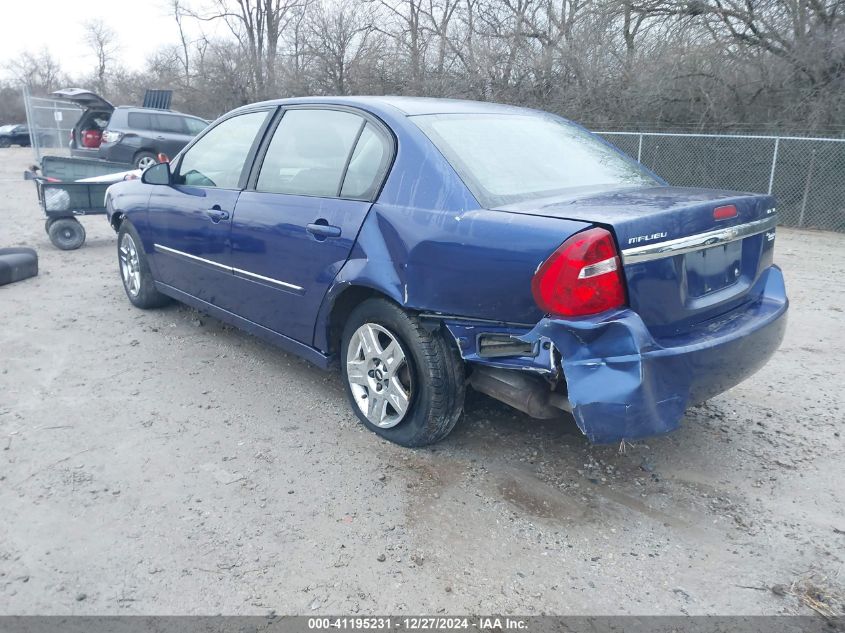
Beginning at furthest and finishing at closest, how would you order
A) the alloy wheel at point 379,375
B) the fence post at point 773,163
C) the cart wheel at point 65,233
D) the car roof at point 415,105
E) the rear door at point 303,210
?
the fence post at point 773,163, the cart wheel at point 65,233, the car roof at point 415,105, the rear door at point 303,210, the alloy wheel at point 379,375

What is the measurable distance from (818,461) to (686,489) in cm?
82

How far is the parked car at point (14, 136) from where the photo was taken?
3600 cm

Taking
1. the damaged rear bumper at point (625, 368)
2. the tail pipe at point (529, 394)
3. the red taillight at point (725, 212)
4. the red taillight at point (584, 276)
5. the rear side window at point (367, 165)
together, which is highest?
the rear side window at point (367, 165)

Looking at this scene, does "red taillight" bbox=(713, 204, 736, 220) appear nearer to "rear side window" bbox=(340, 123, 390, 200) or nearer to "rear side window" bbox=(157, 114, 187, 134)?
"rear side window" bbox=(340, 123, 390, 200)

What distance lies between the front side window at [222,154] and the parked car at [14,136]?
37226mm

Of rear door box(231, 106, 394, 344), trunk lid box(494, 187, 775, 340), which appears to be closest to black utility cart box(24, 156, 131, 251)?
rear door box(231, 106, 394, 344)

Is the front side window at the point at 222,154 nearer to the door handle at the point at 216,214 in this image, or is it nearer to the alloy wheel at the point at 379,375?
the door handle at the point at 216,214

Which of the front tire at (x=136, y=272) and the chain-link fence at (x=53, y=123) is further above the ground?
the chain-link fence at (x=53, y=123)

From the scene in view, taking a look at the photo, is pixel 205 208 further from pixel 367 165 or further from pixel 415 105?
pixel 415 105

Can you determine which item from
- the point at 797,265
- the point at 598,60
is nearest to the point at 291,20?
the point at 598,60

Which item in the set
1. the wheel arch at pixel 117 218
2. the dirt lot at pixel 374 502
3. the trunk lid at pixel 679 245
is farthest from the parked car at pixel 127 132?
the trunk lid at pixel 679 245

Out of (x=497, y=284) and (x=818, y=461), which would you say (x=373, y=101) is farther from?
(x=818, y=461)

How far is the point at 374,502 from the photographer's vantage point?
3.12 m

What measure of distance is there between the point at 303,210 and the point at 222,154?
127cm
